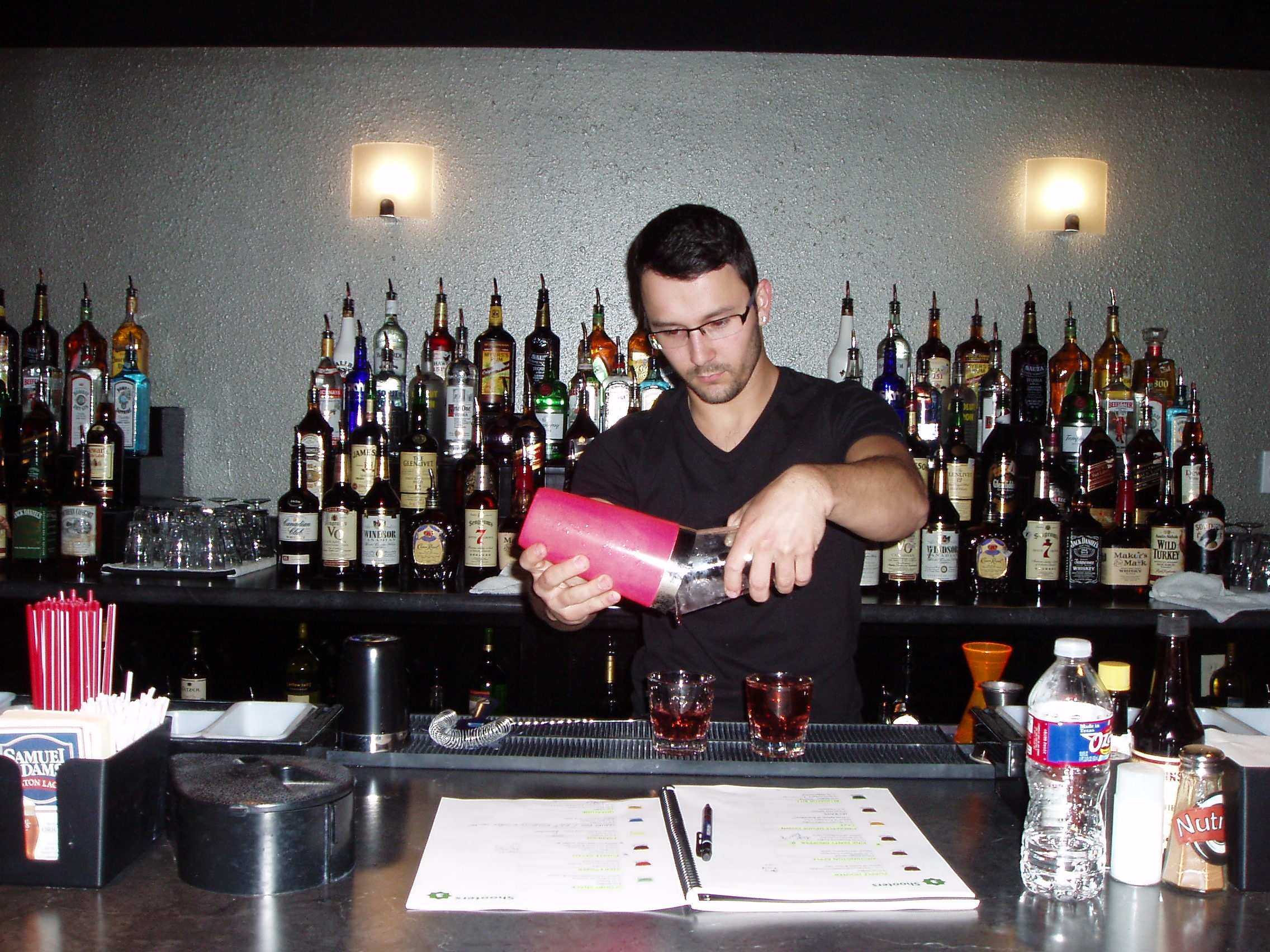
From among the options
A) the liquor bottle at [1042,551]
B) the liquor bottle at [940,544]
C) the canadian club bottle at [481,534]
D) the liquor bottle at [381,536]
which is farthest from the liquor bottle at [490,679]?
the liquor bottle at [1042,551]

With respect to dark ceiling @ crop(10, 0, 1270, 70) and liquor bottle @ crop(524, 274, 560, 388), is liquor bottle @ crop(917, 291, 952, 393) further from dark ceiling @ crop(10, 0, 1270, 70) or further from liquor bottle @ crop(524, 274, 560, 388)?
liquor bottle @ crop(524, 274, 560, 388)

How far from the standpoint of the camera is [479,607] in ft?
7.91

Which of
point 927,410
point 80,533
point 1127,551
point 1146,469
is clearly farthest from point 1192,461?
point 80,533

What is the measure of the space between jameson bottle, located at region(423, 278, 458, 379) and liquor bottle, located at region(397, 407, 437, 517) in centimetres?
26

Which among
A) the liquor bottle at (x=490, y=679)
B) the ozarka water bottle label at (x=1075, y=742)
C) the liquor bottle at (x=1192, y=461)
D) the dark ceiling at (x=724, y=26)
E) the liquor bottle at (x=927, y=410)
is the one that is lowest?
the liquor bottle at (x=490, y=679)

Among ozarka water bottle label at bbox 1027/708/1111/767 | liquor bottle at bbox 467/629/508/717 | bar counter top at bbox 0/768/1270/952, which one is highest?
Answer: ozarka water bottle label at bbox 1027/708/1111/767

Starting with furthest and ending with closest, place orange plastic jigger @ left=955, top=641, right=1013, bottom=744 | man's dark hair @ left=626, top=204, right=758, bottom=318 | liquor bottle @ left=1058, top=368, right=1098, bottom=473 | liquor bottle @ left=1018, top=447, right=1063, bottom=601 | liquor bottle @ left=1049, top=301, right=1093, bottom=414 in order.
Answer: liquor bottle @ left=1049, top=301, right=1093, bottom=414
liquor bottle @ left=1058, top=368, right=1098, bottom=473
liquor bottle @ left=1018, top=447, right=1063, bottom=601
man's dark hair @ left=626, top=204, right=758, bottom=318
orange plastic jigger @ left=955, top=641, right=1013, bottom=744

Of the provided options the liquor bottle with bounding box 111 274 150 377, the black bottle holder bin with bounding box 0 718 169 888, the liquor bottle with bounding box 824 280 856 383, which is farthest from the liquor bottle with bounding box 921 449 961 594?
the liquor bottle with bounding box 111 274 150 377

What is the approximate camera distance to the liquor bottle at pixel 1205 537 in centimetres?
265

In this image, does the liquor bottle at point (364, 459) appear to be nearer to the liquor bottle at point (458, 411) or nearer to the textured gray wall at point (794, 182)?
the liquor bottle at point (458, 411)

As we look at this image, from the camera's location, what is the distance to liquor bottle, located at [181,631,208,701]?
279 cm

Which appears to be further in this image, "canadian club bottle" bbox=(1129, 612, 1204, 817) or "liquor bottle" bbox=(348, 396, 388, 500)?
"liquor bottle" bbox=(348, 396, 388, 500)

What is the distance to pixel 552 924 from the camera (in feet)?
2.85

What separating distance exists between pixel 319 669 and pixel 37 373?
3.82ft
